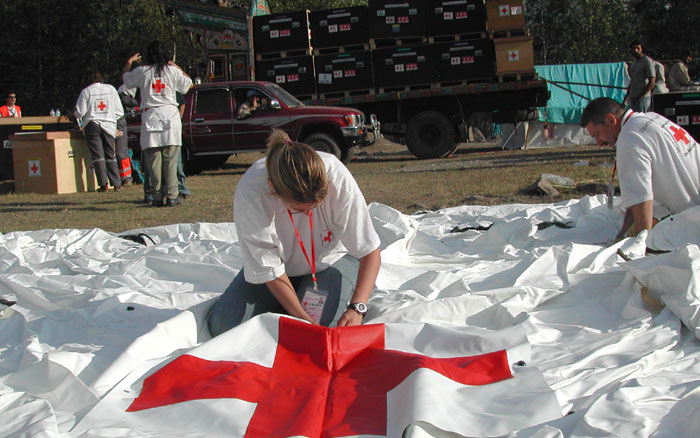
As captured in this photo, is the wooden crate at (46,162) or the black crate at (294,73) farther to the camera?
the black crate at (294,73)

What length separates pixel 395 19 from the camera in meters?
13.8

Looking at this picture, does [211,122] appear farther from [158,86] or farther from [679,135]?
[679,135]

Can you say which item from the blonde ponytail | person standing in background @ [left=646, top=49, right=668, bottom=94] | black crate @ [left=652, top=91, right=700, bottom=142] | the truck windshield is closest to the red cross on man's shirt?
the blonde ponytail

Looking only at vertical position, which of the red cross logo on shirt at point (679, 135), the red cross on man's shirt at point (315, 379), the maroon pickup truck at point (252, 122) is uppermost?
the maroon pickup truck at point (252, 122)

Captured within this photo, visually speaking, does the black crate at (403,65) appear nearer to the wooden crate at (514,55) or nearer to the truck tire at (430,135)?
the truck tire at (430,135)

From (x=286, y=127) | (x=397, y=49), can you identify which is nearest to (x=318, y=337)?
(x=286, y=127)

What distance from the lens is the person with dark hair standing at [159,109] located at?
747 cm

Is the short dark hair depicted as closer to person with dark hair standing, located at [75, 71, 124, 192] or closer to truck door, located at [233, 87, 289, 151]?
person with dark hair standing, located at [75, 71, 124, 192]

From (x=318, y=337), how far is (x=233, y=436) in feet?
2.07

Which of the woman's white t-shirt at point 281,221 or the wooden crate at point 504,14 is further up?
the wooden crate at point 504,14

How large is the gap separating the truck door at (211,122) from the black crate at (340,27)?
3.00 metres

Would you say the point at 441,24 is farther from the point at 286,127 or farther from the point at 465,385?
the point at 465,385

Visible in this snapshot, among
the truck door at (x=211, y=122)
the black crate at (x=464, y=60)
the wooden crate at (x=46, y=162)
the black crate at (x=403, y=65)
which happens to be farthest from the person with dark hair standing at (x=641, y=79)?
the wooden crate at (x=46, y=162)

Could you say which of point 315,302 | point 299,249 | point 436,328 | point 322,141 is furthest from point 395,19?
point 436,328
